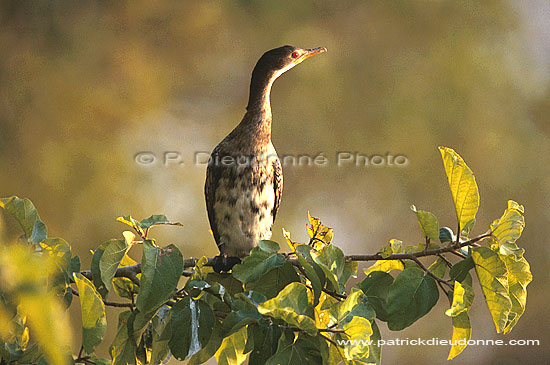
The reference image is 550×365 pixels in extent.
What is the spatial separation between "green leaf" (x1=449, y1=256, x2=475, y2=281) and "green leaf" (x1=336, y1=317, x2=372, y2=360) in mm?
186

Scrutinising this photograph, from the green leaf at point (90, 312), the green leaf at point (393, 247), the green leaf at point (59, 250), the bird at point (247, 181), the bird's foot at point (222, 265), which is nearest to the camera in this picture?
the green leaf at point (90, 312)

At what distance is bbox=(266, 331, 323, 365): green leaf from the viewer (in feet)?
2.06

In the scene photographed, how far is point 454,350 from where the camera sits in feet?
2.48

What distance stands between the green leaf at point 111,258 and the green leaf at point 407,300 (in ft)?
1.09

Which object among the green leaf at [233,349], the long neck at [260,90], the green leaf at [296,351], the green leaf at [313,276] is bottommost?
the green leaf at [233,349]

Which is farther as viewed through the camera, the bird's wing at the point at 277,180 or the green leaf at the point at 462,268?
the bird's wing at the point at 277,180

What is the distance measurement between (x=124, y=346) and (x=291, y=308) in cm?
26

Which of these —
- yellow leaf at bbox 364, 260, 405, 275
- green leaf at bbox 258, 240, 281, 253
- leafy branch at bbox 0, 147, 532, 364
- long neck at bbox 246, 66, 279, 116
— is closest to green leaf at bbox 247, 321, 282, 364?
leafy branch at bbox 0, 147, 532, 364

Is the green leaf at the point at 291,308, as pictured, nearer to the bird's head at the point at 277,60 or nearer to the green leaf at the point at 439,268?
the green leaf at the point at 439,268

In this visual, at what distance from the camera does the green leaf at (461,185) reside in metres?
0.74

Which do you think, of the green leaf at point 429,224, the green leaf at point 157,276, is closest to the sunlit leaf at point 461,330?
the green leaf at point 429,224

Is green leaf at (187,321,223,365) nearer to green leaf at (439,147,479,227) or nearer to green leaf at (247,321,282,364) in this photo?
green leaf at (247,321,282,364)

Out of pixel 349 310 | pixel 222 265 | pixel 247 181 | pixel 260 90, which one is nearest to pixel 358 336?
pixel 349 310

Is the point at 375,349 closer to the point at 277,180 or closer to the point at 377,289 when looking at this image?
the point at 377,289
